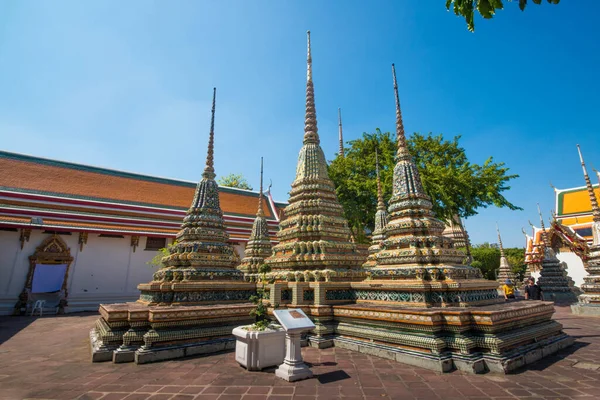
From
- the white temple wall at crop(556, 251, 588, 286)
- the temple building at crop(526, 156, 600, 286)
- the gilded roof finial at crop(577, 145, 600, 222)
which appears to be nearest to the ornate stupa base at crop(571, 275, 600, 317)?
the gilded roof finial at crop(577, 145, 600, 222)

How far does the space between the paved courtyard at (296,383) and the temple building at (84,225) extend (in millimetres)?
9652

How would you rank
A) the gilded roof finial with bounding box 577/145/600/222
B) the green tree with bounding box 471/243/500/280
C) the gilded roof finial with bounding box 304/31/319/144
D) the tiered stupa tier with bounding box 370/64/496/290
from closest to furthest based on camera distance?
the tiered stupa tier with bounding box 370/64/496/290 → the gilded roof finial with bounding box 304/31/319/144 → the gilded roof finial with bounding box 577/145/600/222 → the green tree with bounding box 471/243/500/280

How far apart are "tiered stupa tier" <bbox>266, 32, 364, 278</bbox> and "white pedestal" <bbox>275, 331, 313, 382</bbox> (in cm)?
335

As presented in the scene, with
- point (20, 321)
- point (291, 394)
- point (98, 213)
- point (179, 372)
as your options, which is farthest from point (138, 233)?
point (291, 394)

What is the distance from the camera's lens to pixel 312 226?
30.0ft

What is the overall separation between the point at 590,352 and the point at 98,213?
71.0 ft

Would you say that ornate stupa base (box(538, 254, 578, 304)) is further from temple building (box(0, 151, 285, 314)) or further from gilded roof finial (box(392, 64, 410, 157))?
temple building (box(0, 151, 285, 314))

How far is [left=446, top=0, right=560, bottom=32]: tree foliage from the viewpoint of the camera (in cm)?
310

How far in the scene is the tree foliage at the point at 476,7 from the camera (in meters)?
3.10

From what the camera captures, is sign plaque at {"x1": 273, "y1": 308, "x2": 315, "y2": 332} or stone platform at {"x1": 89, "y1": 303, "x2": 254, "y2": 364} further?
stone platform at {"x1": 89, "y1": 303, "x2": 254, "y2": 364}

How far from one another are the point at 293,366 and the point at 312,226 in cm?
456

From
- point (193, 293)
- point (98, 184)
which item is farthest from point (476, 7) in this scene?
point (98, 184)

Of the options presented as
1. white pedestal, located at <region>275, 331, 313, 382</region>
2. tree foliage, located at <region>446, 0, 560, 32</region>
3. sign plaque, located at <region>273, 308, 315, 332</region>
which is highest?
tree foliage, located at <region>446, 0, 560, 32</region>

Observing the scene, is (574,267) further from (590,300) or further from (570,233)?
(590,300)
